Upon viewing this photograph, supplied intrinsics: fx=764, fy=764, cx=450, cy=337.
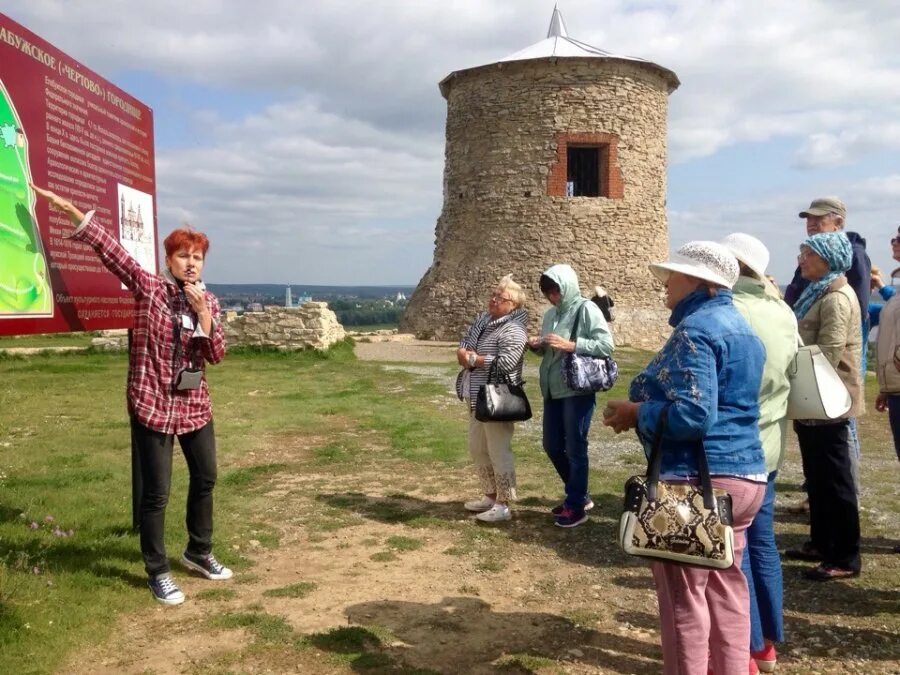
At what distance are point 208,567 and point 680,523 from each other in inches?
109

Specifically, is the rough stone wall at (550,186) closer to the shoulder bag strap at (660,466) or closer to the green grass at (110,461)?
the green grass at (110,461)

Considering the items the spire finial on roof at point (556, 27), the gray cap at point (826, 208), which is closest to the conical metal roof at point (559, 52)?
the spire finial on roof at point (556, 27)

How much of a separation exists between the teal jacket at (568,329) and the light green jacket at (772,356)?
168cm

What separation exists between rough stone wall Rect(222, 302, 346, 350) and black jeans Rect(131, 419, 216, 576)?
11.4m

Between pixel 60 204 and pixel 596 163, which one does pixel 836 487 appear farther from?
pixel 596 163

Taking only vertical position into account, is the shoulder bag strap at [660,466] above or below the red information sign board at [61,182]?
below

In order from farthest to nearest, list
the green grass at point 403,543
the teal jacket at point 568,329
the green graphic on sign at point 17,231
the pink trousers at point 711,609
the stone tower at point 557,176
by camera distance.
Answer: the stone tower at point 557,176 < the teal jacket at point 568,329 < the green grass at point 403,543 < the green graphic on sign at point 17,231 < the pink trousers at point 711,609

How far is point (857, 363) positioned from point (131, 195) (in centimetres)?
448

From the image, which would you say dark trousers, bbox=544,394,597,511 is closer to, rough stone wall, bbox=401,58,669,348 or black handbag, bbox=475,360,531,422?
black handbag, bbox=475,360,531,422

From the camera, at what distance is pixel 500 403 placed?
5.00 meters

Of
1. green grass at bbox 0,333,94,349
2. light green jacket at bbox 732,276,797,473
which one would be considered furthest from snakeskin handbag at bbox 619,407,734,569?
green grass at bbox 0,333,94,349

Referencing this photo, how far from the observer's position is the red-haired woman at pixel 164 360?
379cm

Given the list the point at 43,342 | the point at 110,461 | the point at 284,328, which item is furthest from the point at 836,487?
the point at 43,342

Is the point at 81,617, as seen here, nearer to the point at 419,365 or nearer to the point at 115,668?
the point at 115,668
